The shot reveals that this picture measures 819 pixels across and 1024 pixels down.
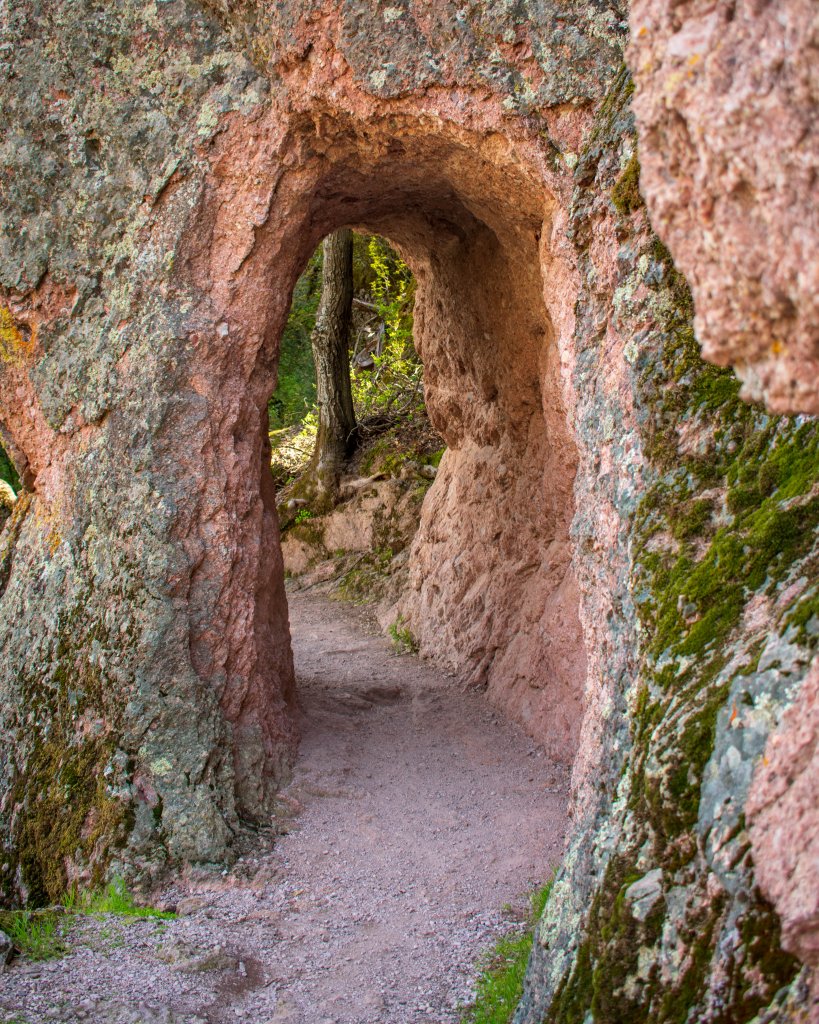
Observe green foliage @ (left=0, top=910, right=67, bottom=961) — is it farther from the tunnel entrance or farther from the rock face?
the tunnel entrance

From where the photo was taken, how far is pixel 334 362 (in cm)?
1223

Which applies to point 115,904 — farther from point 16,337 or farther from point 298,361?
point 298,361

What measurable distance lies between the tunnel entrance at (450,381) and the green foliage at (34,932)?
1.24 m

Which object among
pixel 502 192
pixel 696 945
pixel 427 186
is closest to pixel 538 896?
pixel 696 945

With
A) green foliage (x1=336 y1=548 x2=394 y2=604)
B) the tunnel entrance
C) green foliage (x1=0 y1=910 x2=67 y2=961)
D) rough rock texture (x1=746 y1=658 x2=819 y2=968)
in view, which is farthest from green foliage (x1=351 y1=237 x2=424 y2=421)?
rough rock texture (x1=746 y1=658 x2=819 y2=968)

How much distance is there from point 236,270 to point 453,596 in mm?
3849

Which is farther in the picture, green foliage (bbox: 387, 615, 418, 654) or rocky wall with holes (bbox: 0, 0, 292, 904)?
green foliage (bbox: 387, 615, 418, 654)

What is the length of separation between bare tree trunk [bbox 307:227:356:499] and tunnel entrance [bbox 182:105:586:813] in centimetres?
310

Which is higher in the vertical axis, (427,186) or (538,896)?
(427,186)

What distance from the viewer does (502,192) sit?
5.31m

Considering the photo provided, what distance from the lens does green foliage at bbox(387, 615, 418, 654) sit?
8.70 m

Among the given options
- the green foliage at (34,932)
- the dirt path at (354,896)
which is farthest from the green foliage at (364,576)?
the green foliage at (34,932)

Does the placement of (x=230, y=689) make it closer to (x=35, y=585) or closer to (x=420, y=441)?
(x=35, y=585)

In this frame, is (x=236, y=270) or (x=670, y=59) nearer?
(x=670, y=59)
